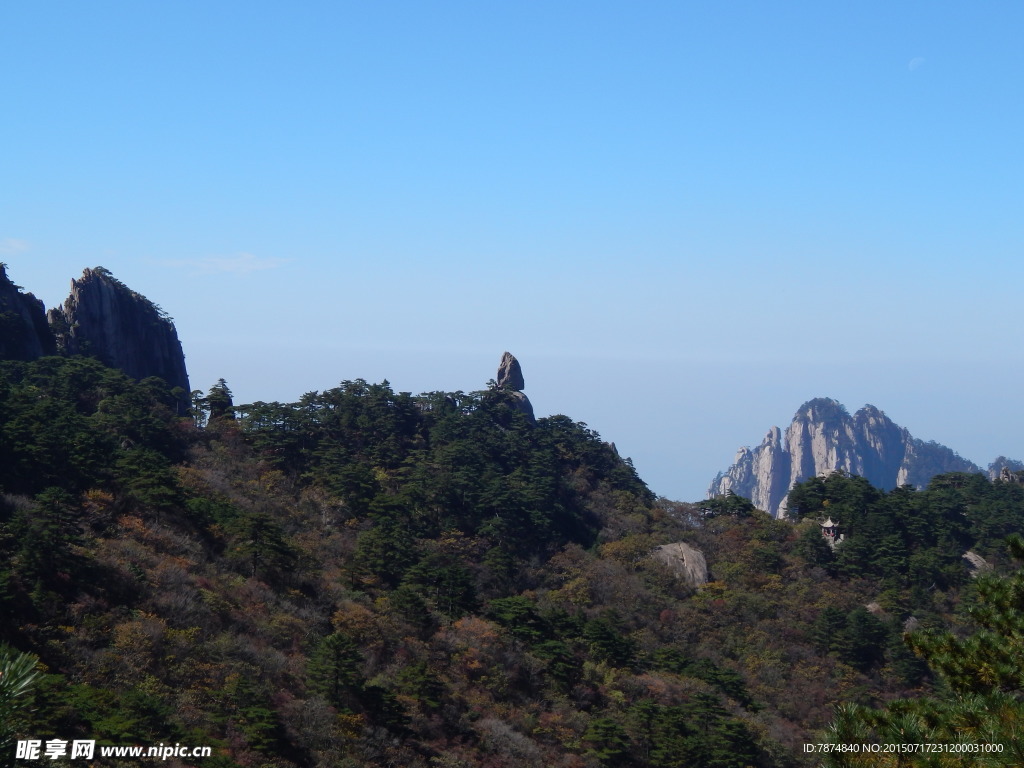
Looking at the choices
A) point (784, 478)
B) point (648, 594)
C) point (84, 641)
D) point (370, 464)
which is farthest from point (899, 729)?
point (784, 478)

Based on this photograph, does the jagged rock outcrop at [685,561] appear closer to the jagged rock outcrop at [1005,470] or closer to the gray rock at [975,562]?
the gray rock at [975,562]

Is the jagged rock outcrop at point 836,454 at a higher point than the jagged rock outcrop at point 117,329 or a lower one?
lower

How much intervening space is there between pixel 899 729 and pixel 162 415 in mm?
47056

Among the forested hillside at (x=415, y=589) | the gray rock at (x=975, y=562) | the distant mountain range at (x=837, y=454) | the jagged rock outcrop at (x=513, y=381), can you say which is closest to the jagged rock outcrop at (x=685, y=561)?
the forested hillside at (x=415, y=589)

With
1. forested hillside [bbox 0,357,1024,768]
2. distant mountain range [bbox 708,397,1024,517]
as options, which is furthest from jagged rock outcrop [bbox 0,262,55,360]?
distant mountain range [bbox 708,397,1024,517]

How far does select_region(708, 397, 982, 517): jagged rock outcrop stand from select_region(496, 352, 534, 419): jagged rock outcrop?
9610 cm

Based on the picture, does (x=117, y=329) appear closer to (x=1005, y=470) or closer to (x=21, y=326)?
(x=21, y=326)

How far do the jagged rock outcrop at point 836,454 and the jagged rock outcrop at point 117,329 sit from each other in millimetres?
118790

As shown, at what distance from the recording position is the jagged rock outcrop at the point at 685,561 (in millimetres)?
48094

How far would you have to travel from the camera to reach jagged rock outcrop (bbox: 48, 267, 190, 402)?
5991cm

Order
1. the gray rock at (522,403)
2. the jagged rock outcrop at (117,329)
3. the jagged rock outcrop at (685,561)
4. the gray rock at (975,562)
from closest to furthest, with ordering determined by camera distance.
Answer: the jagged rock outcrop at (685,561), the gray rock at (975,562), the jagged rock outcrop at (117,329), the gray rock at (522,403)

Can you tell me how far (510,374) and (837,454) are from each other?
345ft

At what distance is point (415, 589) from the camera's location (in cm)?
3694

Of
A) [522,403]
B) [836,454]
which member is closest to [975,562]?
[522,403]
